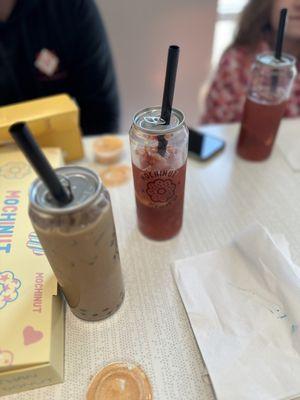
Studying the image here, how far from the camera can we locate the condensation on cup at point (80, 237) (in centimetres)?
32

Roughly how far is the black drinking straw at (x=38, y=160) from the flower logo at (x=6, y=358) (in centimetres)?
18

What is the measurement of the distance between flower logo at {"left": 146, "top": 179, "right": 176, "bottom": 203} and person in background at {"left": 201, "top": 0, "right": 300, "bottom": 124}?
626mm

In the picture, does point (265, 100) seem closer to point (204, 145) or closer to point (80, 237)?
point (204, 145)

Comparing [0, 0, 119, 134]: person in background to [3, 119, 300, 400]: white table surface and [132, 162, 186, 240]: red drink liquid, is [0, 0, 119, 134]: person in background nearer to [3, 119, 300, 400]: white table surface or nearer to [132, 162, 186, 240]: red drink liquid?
[3, 119, 300, 400]: white table surface

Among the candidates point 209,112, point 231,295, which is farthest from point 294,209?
point 209,112

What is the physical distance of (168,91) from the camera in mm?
427

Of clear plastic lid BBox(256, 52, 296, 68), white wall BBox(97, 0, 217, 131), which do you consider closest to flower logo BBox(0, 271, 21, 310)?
clear plastic lid BBox(256, 52, 296, 68)

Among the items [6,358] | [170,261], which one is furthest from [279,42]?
[6,358]

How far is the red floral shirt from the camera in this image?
3.39 feet

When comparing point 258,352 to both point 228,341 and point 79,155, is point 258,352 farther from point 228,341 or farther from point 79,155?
point 79,155

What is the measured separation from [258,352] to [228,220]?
0.80 feet

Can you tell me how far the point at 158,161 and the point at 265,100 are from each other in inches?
12.6

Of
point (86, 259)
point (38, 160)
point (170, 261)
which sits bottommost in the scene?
point (170, 261)

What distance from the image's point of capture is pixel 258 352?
0.39m
